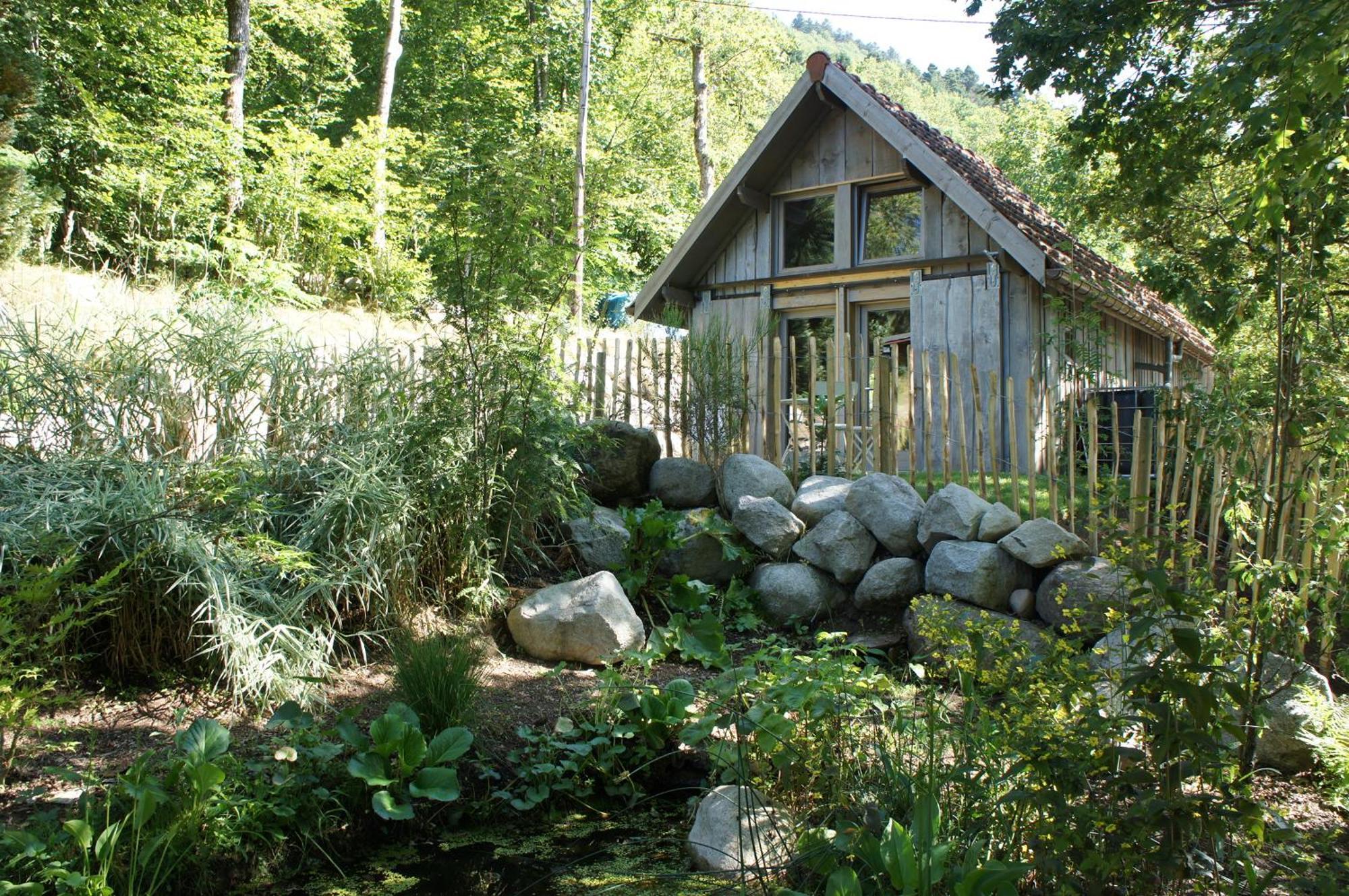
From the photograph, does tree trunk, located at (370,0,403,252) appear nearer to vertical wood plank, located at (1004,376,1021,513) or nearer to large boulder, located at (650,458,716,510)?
large boulder, located at (650,458,716,510)

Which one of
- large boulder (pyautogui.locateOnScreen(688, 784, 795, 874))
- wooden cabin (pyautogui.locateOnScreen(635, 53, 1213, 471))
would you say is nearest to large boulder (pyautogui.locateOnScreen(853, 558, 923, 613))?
large boulder (pyautogui.locateOnScreen(688, 784, 795, 874))

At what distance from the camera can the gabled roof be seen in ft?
30.5

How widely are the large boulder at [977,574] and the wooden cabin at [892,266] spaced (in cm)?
334

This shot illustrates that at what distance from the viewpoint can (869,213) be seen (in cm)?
1159

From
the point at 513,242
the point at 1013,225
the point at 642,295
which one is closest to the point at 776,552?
the point at 513,242

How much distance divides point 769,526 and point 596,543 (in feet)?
3.78

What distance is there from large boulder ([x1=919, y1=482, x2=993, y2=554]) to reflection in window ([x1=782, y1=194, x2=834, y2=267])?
6663 millimetres

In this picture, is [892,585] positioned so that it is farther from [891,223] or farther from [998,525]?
[891,223]

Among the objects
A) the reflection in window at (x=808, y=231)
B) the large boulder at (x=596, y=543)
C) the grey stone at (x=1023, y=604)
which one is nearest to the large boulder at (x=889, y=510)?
the grey stone at (x=1023, y=604)

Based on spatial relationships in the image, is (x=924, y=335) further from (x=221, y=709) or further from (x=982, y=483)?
(x=221, y=709)

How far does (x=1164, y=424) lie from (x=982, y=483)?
1.28 meters

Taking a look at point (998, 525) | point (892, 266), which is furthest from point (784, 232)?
point (998, 525)

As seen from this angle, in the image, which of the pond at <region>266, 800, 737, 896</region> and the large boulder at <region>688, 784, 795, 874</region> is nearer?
the large boulder at <region>688, 784, 795, 874</region>

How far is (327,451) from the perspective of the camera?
4.89 metres
